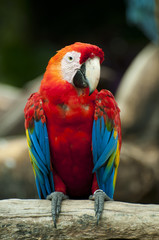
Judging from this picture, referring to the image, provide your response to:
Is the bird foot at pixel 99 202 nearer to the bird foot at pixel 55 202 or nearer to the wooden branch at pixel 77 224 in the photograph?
the wooden branch at pixel 77 224

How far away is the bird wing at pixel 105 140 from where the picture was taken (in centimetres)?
181

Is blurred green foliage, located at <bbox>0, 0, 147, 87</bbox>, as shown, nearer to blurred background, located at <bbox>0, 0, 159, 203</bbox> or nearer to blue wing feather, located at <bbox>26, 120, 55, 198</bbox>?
blurred background, located at <bbox>0, 0, 159, 203</bbox>

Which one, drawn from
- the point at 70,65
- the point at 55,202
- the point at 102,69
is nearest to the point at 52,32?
the point at 102,69

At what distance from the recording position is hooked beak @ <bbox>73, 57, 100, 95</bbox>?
1.70 metres

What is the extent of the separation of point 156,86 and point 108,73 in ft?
4.67

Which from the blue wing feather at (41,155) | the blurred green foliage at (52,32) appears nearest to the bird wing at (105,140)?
the blue wing feather at (41,155)

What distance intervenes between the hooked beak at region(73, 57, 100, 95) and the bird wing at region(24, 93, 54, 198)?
0.25 metres

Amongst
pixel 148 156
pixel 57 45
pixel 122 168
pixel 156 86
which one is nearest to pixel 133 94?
pixel 156 86

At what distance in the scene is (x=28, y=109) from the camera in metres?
1.87

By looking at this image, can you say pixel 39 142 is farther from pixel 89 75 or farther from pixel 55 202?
pixel 89 75

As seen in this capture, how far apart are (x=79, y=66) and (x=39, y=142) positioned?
1.51 ft

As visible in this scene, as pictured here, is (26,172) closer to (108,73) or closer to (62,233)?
(62,233)

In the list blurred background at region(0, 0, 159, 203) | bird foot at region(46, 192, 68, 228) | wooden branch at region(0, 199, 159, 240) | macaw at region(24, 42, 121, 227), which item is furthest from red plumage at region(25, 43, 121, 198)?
blurred background at region(0, 0, 159, 203)

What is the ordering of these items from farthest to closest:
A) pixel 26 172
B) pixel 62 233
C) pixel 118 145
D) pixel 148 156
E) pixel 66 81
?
pixel 148 156 < pixel 26 172 < pixel 118 145 < pixel 66 81 < pixel 62 233
